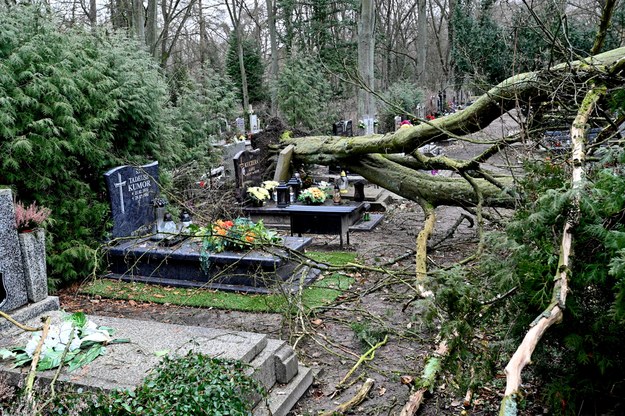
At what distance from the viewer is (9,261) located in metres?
5.76

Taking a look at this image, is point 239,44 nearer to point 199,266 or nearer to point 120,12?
point 120,12

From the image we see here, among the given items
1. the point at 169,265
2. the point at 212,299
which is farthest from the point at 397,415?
the point at 169,265

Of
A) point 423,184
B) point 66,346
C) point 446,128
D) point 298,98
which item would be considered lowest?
point 66,346

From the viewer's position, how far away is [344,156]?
1230 centimetres

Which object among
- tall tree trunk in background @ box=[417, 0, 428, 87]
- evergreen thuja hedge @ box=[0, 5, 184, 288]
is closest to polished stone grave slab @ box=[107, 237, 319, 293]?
evergreen thuja hedge @ box=[0, 5, 184, 288]

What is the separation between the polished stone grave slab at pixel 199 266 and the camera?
319 inches

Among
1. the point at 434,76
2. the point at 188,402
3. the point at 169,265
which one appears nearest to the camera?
the point at 188,402

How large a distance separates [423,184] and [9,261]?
7.10m

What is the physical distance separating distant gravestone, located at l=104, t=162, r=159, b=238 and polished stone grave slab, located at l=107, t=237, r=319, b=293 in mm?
323

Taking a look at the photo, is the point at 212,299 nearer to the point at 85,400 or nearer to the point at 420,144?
the point at 85,400

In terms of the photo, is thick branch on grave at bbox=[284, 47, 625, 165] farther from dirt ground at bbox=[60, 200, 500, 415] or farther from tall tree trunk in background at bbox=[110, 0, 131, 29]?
tall tree trunk in background at bbox=[110, 0, 131, 29]

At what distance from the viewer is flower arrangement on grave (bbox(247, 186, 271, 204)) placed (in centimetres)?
1197

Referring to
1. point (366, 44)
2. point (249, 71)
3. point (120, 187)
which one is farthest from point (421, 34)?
point (120, 187)

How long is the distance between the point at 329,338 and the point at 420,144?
5017mm
